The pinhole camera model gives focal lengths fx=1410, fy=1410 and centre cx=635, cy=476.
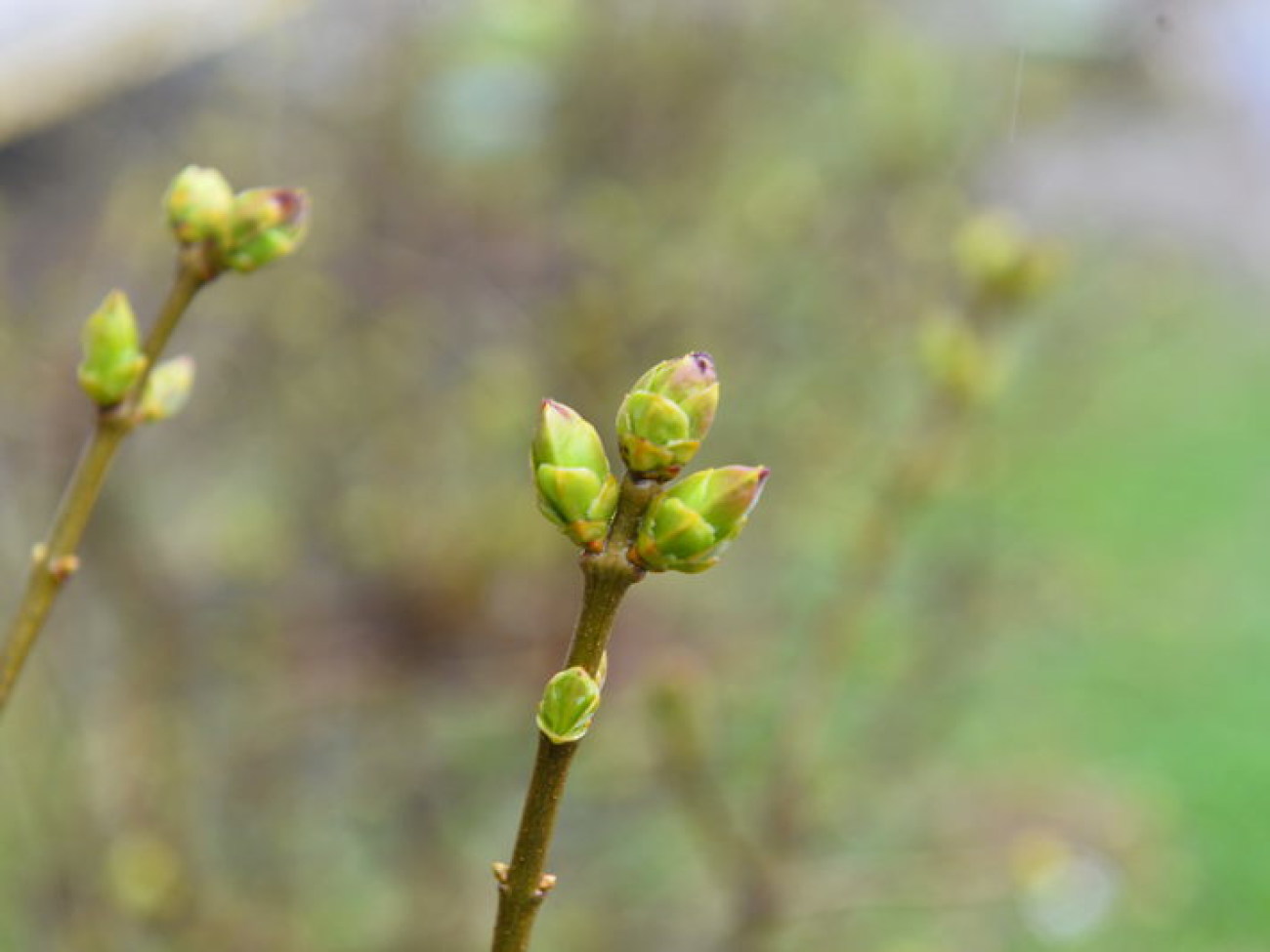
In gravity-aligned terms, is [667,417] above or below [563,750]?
above

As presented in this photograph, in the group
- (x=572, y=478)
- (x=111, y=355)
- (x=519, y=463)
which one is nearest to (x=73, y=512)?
(x=111, y=355)

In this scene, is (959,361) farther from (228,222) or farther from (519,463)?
(519,463)

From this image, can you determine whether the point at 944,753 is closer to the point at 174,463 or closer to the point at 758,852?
the point at 174,463

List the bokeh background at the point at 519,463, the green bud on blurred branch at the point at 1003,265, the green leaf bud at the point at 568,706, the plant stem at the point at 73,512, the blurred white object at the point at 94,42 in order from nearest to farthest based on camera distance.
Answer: the green leaf bud at the point at 568,706 → the plant stem at the point at 73,512 → the green bud on blurred branch at the point at 1003,265 → the bokeh background at the point at 519,463 → the blurred white object at the point at 94,42

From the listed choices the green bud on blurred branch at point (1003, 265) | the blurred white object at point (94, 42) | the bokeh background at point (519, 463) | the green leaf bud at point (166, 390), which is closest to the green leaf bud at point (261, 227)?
the green leaf bud at point (166, 390)

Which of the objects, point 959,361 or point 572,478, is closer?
point 572,478

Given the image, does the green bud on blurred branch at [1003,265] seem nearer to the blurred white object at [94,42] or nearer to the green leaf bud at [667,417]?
the green leaf bud at [667,417]

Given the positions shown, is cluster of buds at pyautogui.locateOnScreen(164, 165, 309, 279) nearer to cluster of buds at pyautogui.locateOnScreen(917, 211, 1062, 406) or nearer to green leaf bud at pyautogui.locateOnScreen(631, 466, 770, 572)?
green leaf bud at pyautogui.locateOnScreen(631, 466, 770, 572)

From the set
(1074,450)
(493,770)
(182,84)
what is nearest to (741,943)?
(493,770)
